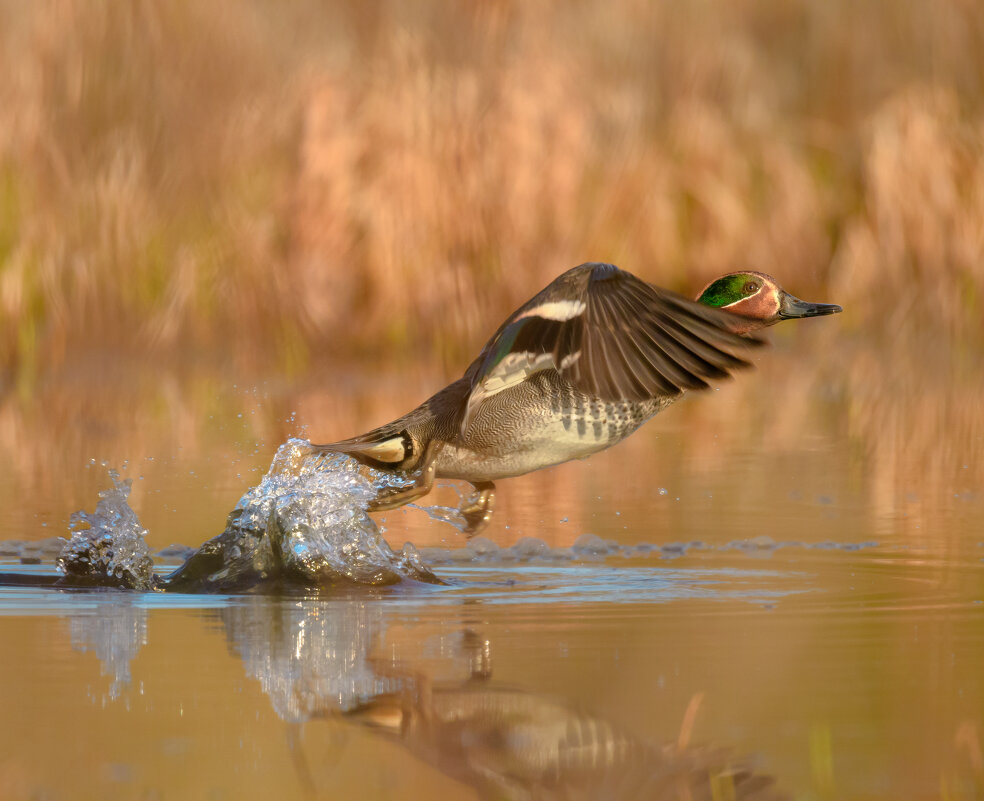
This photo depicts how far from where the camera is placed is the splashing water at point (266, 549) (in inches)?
193

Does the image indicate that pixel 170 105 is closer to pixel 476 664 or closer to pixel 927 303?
pixel 927 303

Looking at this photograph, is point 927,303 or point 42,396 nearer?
point 42,396

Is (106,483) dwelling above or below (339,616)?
above

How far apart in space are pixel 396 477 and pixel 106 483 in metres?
1.58

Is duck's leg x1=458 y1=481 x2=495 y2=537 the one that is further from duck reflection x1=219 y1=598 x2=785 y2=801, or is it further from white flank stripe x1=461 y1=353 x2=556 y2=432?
duck reflection x1=219 y1=598 x2=785 y2=801

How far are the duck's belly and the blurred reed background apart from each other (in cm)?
401

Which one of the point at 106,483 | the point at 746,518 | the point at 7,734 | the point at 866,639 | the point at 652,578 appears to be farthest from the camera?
the point at 106,483

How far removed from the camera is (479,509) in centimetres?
528

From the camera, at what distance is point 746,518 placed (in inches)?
232

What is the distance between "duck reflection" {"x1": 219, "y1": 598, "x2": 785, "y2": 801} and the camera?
271cm

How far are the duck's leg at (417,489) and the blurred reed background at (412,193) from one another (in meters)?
3.81

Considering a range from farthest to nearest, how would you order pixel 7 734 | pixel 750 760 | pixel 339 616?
pixel 339 616, pixel 7 734, pixel 750 760

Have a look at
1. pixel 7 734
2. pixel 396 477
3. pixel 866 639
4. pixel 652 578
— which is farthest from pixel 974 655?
pixel 396 477

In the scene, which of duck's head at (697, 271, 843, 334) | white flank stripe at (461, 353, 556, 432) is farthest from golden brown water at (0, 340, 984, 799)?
duck's head at (697, 271, 843, 334)
